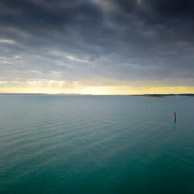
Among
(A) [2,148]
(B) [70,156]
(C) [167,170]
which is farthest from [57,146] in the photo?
(C) [167,170]

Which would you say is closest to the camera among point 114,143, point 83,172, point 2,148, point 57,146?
point 83,172

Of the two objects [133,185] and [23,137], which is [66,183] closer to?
[133,185]

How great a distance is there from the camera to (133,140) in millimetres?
26781

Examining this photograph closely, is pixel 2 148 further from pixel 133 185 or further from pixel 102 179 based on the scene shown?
pixel 133 185

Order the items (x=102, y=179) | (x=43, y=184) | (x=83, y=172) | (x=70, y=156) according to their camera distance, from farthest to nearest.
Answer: (x=70, y=156), (x=83, y=172), (x=102, y=179), (x=43, y=184)

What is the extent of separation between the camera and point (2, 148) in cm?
2192

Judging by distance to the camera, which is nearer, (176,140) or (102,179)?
(102,179)

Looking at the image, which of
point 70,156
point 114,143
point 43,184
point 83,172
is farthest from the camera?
point 114,143

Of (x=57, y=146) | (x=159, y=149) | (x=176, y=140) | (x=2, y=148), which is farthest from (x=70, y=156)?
(x=176, y=140)

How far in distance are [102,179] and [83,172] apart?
8.39 feet

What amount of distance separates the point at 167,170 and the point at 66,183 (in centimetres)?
1221

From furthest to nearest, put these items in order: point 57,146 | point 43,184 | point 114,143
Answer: point 114,143 < point 57,146 < point 43,184

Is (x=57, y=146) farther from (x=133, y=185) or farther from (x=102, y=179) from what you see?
(x=133, y=185)

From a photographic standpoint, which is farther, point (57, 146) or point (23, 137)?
point (23, 137)
